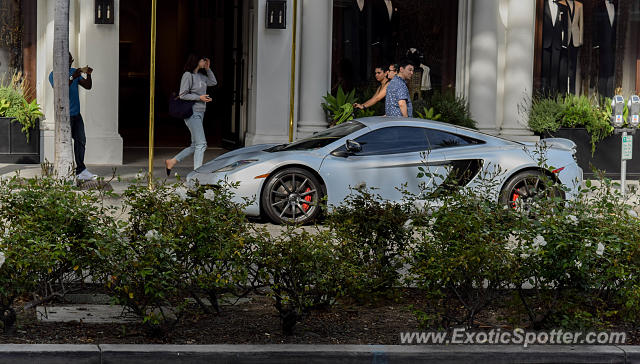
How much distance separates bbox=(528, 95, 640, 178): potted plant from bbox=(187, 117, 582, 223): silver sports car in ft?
16.8

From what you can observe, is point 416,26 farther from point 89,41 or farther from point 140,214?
point 140,214

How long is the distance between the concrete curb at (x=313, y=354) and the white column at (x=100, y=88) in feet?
37.7

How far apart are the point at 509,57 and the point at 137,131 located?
9.82 metres

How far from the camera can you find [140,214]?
698cm

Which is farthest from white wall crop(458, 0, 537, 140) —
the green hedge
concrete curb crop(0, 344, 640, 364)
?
concrete curb crop(0, 344, 640, 364)

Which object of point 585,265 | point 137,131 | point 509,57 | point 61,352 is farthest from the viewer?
point 137,131

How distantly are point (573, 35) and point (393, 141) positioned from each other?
8176 millimetres

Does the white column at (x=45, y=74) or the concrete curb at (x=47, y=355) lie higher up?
the white column at (x=45, y=74)

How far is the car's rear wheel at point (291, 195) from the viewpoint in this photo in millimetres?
12086

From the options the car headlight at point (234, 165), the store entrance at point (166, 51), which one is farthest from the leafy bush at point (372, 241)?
the store entrance at point (166, 51)

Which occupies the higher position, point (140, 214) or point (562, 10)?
point (562, 10)

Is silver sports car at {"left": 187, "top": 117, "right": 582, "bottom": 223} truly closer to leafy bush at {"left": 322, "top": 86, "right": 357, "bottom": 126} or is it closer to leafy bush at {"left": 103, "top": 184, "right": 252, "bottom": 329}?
leafy bush at {"left": 322, "top": 86, "right": 357, "bottom": 126}

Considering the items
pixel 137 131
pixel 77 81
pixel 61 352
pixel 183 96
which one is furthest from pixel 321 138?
pixel 137 131

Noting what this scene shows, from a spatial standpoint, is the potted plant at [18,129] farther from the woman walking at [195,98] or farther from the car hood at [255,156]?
the car hood at [255,156]
